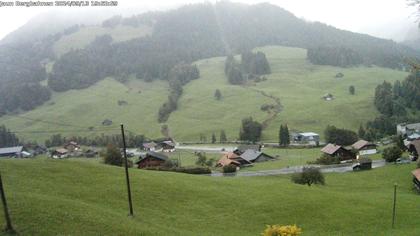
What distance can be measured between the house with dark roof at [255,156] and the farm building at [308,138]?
32.6 m

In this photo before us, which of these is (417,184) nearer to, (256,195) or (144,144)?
(256,195)

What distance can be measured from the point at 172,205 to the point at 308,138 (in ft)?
358

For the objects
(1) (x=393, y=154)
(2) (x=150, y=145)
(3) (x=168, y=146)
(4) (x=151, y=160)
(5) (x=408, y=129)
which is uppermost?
(1) (x=393, y=154)

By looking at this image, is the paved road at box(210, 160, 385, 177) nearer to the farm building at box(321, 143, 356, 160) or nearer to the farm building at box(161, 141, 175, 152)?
the farm building at box(321, 143, 356, 160)

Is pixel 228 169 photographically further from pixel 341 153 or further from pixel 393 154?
pixel 393 154

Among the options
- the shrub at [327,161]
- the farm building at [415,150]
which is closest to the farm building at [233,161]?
the shrub at [327,161]

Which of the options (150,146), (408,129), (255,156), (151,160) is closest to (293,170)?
(255,156)

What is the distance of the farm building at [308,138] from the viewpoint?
489ft

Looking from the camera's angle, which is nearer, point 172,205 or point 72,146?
point 172,205

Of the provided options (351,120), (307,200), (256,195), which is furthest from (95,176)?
(351,120)

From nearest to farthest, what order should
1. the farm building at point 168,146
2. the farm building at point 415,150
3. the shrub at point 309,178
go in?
the shrub at point 309,178 < the farm building at point 415,150 < the farm building at point 168,146

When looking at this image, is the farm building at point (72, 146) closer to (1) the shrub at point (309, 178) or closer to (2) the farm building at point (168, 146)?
(2) the farm building at point (168, 146)

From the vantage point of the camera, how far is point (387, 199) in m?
58.1

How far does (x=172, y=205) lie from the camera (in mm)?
49406
